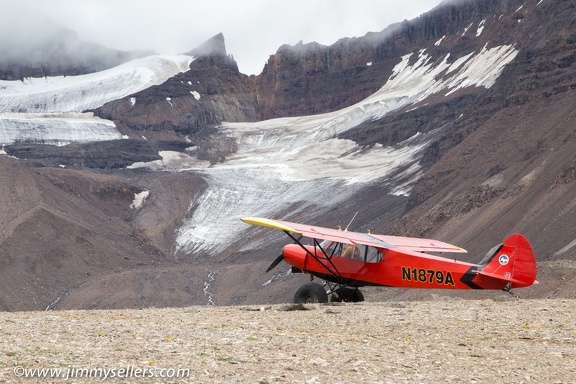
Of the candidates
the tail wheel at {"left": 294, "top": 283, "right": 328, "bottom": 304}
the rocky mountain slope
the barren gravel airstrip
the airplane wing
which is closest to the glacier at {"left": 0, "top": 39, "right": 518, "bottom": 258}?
the rocky mountain slope

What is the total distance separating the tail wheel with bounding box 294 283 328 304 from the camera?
78.7ft

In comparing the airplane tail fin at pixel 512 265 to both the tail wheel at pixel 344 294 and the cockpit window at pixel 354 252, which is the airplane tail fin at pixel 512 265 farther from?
the tail wheel at pixel 344 294

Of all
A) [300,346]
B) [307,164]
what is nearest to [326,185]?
[307,164]

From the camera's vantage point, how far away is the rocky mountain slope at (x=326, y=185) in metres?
68.5

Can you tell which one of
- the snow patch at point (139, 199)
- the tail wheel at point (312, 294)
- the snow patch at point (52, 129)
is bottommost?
the snow patch at point (139, 199)

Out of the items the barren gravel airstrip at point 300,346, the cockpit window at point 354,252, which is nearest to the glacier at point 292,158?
the cockpit window at point 354,252

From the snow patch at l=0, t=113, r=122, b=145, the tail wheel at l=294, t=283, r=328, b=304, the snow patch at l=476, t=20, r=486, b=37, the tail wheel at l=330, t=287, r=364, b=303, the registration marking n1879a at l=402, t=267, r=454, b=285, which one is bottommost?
the tail wheel at l=330, t=287, r=364, b=303

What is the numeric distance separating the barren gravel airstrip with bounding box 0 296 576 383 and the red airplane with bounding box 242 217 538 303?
298cm

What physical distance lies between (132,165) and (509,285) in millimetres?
152924

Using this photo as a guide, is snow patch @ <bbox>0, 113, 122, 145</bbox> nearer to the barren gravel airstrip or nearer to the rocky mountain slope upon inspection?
the rocky mountain slope

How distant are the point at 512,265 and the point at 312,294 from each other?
5290 millimetres

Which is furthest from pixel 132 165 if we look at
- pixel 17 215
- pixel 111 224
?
pixel 17 215

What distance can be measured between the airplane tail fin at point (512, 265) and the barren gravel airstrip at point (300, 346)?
9.88ft

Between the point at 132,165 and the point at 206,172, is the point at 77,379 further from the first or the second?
the point at 132,165
